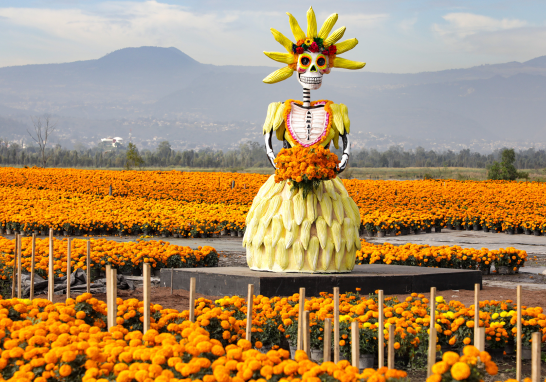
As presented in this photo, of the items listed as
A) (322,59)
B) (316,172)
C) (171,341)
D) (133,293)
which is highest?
(322,59)

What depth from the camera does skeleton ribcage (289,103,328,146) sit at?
741 cm

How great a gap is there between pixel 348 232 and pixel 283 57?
Result: 249 cm

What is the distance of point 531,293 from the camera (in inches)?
299

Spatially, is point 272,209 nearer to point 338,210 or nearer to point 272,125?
point 338,210

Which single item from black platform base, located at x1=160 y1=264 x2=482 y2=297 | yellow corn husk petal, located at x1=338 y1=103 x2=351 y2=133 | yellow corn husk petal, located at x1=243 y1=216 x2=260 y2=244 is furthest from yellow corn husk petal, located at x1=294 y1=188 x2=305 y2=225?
yellow corn husk petal, located at x1=338 y1=103 x2=351 y2=133

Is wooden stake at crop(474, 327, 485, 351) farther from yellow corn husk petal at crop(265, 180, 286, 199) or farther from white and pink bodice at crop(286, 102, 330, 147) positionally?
white and pink bodice at crop(286, 102, 330, 147)

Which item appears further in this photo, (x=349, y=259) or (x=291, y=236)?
(x=349, y=259)

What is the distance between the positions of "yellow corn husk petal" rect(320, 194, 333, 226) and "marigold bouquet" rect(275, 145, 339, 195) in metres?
0.22

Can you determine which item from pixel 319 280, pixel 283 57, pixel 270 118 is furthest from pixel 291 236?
pixel 283 57

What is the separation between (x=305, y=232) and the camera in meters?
6.81

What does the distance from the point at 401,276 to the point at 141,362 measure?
4472 mm

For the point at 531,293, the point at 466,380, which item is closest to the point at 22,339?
the point at 466,380

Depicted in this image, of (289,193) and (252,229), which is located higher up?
(289,193)

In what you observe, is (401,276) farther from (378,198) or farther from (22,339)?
(378,198)
